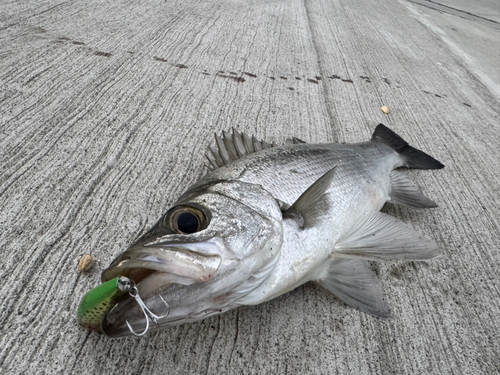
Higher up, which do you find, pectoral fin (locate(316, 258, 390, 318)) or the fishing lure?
the fishing lure

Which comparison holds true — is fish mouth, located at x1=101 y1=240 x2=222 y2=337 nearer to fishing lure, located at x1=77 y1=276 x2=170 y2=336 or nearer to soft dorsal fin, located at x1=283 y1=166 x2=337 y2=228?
fishing lure, located at x1=77 y1=276 x2=170 y2=336

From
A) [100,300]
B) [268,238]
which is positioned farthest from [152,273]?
[268,238]

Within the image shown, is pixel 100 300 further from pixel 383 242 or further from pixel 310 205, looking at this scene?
pixel 383 242

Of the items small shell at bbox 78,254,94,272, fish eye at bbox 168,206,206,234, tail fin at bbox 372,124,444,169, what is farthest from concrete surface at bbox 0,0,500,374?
fish eye at bbox 168,206,206,234

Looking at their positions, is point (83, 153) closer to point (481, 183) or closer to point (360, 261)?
point (360, 261)

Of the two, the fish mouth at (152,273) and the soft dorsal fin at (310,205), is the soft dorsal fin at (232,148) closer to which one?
the soft dorsal fin at (310,205)

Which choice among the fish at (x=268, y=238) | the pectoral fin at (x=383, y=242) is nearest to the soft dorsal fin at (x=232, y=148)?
the fish at (x=268, y=238)

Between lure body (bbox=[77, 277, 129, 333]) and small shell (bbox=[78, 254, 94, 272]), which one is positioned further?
small shell (bbox=[78, 254, 94, 272])
